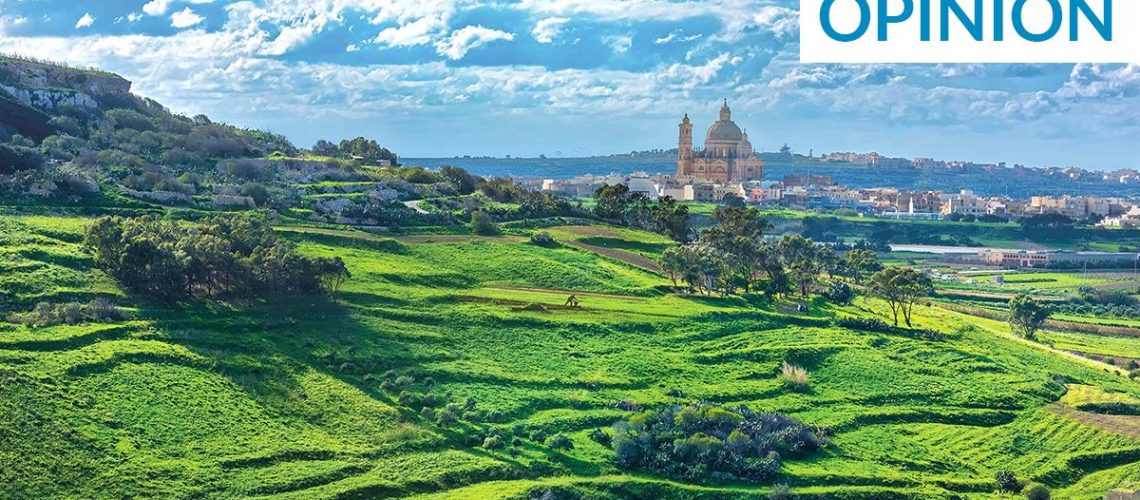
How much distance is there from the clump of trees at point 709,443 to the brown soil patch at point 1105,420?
13.9 meters

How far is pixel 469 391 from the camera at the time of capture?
5441cm

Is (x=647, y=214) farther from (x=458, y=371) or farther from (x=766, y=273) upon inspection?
(x=458, y=371)

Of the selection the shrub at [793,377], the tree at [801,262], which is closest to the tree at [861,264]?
the tree at [801,262]

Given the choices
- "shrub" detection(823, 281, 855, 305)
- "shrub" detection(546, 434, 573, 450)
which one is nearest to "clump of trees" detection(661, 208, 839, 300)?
"shrub" detection(823, 281, 855, 305)

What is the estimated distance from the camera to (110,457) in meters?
43.4

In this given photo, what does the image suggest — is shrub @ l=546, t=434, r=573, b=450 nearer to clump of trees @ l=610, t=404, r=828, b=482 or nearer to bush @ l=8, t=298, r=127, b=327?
clump of trees @ l=610, t=404, r=828, b=482

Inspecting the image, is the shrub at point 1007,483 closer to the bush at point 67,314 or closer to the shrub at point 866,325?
Result: the shrub at point 866,325

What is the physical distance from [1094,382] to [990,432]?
13.7 m

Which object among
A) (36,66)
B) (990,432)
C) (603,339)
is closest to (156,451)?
(603,339)

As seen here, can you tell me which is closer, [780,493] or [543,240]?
[780,493]

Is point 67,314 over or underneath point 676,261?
underneath

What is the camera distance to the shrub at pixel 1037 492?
156ft

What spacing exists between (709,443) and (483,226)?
4602 centimetres

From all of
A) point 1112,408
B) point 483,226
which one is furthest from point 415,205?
point 1112,408
